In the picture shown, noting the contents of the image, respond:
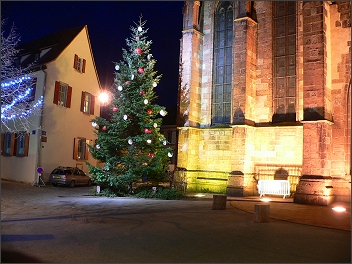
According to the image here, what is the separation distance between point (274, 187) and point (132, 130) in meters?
7.25

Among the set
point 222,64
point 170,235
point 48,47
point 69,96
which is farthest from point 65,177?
point 170,235

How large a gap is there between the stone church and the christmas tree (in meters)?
2.29

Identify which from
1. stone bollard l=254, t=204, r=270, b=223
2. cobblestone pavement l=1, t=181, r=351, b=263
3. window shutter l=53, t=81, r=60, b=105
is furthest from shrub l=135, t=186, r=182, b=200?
window shutter l=53, t=81, r=60, b=105

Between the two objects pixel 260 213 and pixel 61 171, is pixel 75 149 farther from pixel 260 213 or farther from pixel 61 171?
pixel 260 213

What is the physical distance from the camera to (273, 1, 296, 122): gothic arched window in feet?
57.3

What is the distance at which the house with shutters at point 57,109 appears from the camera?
2389cm

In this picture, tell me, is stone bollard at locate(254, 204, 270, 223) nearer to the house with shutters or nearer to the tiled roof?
the house with shutters

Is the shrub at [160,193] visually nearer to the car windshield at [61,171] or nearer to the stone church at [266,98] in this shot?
the stone church at [266,98]

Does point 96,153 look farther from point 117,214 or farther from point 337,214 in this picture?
point 337,214

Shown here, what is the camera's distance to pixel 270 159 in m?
17.3

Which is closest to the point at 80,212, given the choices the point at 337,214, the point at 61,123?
the point at 337,214

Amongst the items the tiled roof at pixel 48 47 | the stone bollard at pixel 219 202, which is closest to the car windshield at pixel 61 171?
the tiled roof at pixel 48 47

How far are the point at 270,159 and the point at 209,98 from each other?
4845 mm

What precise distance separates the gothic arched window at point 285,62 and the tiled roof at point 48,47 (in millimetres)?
15249
